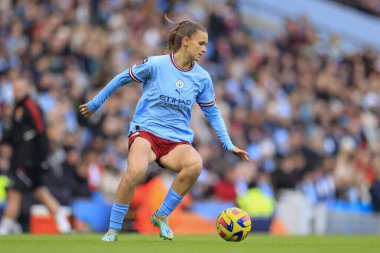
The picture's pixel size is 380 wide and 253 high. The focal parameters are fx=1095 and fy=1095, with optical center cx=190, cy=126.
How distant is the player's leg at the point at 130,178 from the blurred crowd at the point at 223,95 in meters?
6.50

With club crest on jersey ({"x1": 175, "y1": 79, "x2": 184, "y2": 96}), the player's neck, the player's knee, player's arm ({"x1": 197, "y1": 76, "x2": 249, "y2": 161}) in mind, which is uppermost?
the player's neck

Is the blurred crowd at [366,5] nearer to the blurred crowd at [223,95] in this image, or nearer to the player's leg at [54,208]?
the blurred crowd at [223,95]

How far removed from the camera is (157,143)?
11133 millimetres

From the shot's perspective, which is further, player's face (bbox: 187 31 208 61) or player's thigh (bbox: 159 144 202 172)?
player's face (bbox: 187 31 208 61)

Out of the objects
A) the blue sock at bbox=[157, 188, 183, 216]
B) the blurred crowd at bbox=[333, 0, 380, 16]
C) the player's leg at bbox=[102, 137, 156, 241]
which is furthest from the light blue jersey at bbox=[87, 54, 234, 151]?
the blurred crowd at bbox=[333, 0, 380, 16]

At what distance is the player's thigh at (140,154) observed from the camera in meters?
10.7

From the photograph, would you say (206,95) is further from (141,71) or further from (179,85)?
(141,71)

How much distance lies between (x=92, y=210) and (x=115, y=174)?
83cm

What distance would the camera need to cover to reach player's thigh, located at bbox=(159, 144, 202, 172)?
1102 centimetres

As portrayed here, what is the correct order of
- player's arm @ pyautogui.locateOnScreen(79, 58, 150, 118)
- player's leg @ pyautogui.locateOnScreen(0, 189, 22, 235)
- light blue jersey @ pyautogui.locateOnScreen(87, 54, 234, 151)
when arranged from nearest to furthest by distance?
player's arm @ pyautogui.locateOnScreen(79, 58, 150, 118), light blue jersey @ pyautogui.locateOnScreen(87, 54, 234, 151), player's leg @ pyautogui.locateOnScreen(0, 189, 22, 235)

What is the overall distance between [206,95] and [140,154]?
112 centimetres

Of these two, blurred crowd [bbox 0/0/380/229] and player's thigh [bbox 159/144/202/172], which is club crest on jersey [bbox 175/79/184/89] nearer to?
player's thigh [bbox 159/144/202/172]

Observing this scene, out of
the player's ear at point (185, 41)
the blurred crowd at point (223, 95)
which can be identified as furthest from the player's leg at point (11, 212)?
the player's ear at point (185, 41)

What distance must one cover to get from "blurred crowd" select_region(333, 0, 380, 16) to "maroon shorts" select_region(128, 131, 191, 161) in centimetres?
2162
